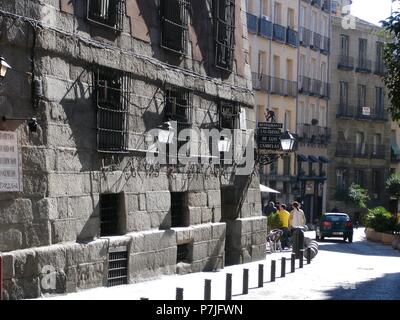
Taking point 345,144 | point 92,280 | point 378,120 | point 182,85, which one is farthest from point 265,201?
point 92,280

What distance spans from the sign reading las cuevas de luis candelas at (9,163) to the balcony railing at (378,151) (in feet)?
158

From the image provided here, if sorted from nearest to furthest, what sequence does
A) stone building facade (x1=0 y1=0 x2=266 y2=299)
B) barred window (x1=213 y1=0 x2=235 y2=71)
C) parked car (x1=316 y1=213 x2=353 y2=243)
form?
stone building facade (x1=0 y1=0 x2=266 y2=299) < barred window (x1=213 y1=0 x2=235 y2=71) < parked car (x1=316 y1=213 x2=353 y2=243)

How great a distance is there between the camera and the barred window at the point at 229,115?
18828 millimetres

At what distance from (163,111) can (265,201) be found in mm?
27094

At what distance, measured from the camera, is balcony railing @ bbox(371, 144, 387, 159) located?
58.0 m

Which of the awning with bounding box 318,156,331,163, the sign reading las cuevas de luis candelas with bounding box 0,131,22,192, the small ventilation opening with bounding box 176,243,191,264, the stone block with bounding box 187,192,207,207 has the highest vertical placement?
the awning with bounding box 318,156,331,163

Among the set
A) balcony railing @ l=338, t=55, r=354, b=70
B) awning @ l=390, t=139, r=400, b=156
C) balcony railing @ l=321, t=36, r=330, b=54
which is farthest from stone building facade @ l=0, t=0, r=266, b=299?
awning @ l=390, t=139, r=400, b=156

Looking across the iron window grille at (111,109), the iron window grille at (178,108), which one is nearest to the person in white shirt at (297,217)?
the iron window grille at (178,108)

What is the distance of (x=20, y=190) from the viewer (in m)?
11.6

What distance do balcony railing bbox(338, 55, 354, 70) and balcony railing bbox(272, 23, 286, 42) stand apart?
408 inches

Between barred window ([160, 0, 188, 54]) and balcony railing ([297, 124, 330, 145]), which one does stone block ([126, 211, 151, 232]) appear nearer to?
barred window ([160, 0, 188, 54])

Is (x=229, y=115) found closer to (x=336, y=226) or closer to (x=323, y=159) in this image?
(x=336, y=226)

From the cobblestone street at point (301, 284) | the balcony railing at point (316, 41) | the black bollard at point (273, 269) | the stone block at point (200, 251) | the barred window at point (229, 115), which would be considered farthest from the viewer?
the balcony railing at point (316, 41)

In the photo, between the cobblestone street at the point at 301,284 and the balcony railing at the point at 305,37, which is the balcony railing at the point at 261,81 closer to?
the balcony railing at the point at 305,37
